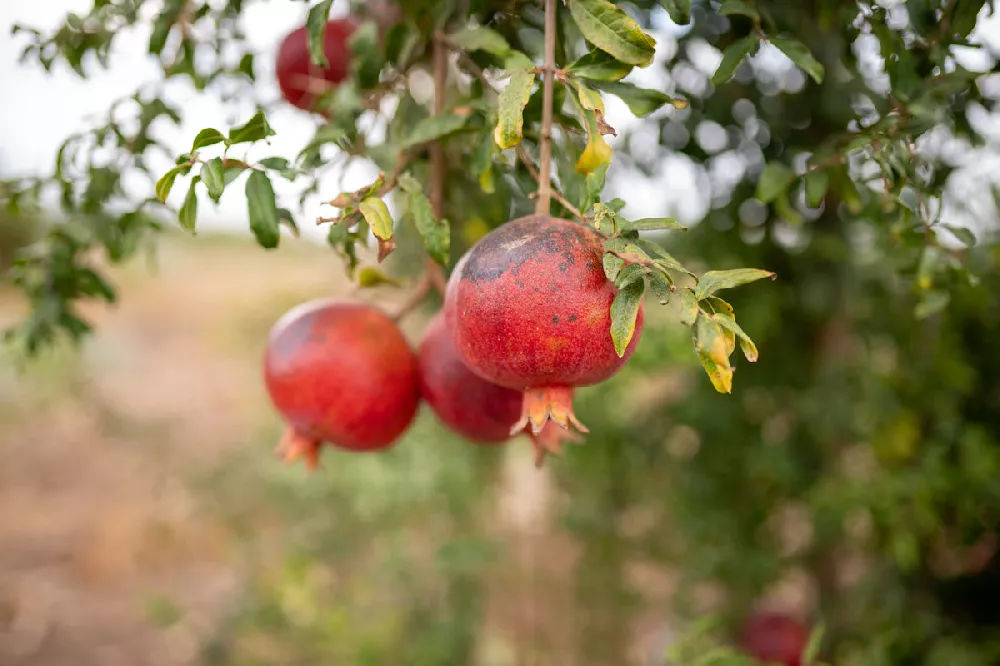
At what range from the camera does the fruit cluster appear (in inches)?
23.9

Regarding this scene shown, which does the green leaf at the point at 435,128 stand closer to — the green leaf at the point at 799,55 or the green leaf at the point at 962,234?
the green leaf at the point at 799,55

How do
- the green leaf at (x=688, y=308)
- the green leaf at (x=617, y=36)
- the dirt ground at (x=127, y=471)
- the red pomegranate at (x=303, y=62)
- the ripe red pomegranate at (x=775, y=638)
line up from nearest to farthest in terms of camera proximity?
the green leaf at (x=688, y=308), the green leaf at (x=617, y=36), the red pomegranate at (x=303, y=62), the ripe red pomegranate at (x=775, y=638), the dirt ground at (x=127, y=471)

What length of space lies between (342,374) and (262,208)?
0.63 feet

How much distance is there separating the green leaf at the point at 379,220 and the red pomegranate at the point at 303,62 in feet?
1.85

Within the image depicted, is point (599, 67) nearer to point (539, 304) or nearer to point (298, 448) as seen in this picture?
point (539, 304)

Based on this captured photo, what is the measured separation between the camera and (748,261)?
1.47m

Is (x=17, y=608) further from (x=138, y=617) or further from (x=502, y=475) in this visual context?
(x=502, y=475)

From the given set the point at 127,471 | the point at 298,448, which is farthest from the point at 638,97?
the point at 127,471

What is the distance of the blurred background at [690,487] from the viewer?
4.22ft

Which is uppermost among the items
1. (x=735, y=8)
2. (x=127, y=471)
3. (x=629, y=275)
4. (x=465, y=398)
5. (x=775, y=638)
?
A: (x=735, y=8)

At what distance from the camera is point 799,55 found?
0.72 meters

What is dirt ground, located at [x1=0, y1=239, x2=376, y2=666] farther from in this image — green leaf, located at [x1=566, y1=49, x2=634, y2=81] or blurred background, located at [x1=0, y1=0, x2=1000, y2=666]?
green leaf, located at [x1=566, y1=49, x2=634, y2=81]

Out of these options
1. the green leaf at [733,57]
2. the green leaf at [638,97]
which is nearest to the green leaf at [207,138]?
the green leaf at [638,97]

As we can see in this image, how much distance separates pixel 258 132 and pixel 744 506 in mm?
1422
